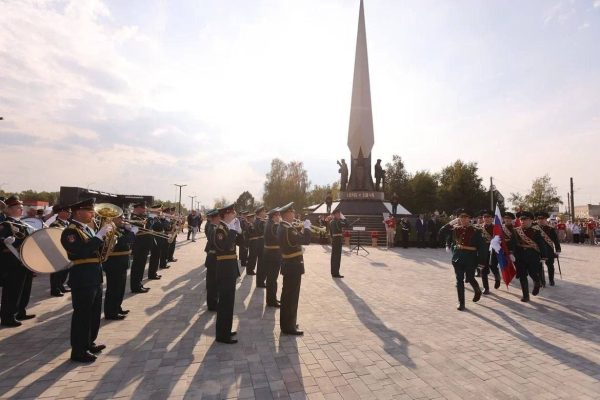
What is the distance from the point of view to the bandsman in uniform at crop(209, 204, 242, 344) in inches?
213

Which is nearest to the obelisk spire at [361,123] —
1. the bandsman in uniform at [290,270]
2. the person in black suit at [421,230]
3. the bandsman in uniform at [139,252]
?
the person in black suit at [421,230]

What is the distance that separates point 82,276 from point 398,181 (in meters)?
63.2

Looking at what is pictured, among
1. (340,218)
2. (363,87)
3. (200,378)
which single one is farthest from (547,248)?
(363,87)

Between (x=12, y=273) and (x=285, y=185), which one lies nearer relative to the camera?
(x=12, y=273)

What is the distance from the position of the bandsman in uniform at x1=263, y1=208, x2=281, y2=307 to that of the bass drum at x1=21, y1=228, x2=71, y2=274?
4.10 m

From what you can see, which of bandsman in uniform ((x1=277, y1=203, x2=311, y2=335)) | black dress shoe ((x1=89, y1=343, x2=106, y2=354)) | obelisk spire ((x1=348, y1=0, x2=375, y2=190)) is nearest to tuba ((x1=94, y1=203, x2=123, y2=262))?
black dress shoe ((x1=89, y1=343, x2=106, y2=354))

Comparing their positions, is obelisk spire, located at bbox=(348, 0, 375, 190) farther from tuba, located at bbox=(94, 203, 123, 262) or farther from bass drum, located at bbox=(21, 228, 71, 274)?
bass drum, located at bbox=(21, 228, 71, 274)

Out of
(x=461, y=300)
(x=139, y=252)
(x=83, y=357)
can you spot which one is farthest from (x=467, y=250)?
(x=139, y=252)

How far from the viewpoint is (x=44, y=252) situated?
5480 millimetres

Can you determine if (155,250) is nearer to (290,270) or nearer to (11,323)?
(11,323)

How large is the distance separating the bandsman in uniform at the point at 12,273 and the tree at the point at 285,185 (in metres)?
58.3

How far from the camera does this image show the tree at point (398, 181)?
60.0 m

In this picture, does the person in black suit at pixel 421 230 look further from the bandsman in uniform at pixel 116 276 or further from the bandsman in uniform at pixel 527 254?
the bandsman in uniform at pixel 116 276

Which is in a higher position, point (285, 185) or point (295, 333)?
point (285, 185)
